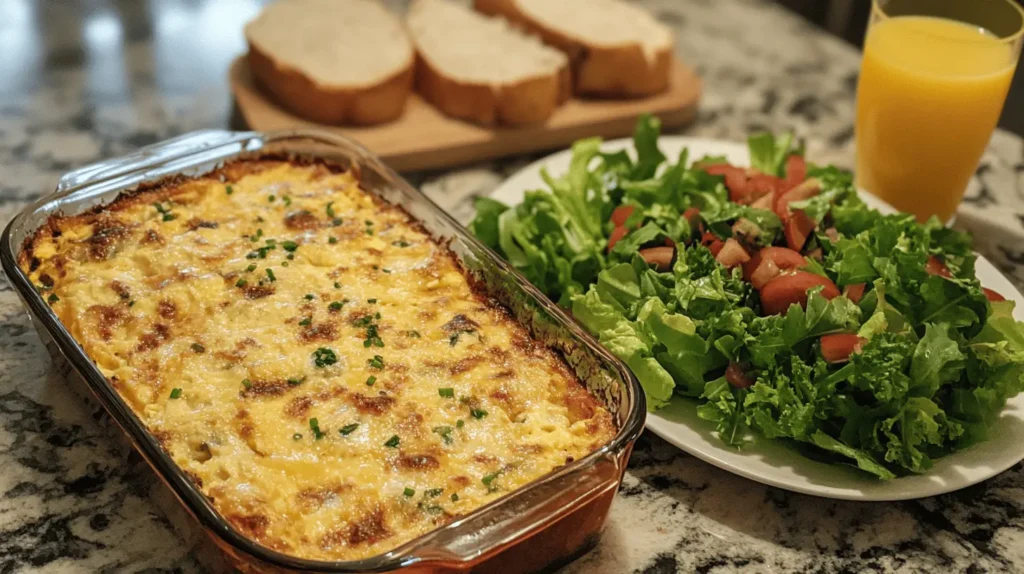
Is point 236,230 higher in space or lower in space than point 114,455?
higher

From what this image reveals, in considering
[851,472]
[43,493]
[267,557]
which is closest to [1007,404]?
[851,472]

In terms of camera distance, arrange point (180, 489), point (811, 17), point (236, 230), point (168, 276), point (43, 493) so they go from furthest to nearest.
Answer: point (811, 17) < point (236, 230) < point (168, 276) < point (43, 493) < point (180, 489)

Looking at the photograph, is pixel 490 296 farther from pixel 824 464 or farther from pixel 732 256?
pixel 824 464

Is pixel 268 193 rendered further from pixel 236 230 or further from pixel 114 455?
pixel 114 455

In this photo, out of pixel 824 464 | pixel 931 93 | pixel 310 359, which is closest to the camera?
pixel 310 359

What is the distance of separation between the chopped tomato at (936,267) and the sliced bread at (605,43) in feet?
4.53

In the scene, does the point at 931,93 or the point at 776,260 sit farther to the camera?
the point at 931,93

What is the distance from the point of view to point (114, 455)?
2053mm

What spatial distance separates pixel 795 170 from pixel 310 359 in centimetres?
151

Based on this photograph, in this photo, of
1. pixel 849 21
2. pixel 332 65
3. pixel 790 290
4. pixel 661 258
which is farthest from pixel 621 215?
pixel 849 21

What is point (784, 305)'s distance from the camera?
7.27 feet

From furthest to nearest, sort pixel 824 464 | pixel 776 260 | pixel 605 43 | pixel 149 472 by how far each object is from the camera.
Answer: pixel 605 43, pixel 776 260, pixel 824 464, pixel 149 472

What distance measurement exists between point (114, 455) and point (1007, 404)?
6.30 feet

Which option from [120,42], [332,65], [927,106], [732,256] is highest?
[927,106]
